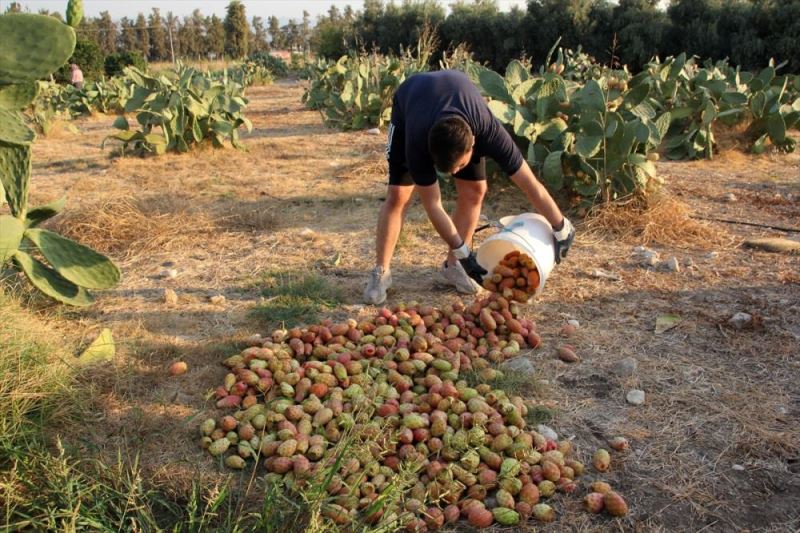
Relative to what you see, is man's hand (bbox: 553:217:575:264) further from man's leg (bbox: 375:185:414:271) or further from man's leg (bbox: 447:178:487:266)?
man's leg (bbox: 375:185:414:271)

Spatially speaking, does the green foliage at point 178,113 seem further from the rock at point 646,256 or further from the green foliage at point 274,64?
the green foliage at point 274,64

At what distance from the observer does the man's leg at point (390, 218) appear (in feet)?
9.90

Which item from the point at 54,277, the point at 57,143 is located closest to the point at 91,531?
the point at 54,277

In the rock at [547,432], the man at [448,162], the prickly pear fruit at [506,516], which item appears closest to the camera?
the prickly pear fruit at [506,516]

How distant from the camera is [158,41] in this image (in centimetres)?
3488

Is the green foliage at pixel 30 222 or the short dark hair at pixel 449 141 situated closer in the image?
the short dark hair at pixel 449 141

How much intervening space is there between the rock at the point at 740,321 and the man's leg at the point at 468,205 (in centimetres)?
121

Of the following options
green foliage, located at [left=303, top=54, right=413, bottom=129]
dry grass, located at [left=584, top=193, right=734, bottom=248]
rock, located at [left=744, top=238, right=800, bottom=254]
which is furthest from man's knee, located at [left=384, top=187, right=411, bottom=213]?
green foliage, located at [left=303, top=54, right=413, bottom=129]

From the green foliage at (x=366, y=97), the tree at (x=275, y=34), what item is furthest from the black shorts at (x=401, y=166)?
the tree at (x=275, y=34)

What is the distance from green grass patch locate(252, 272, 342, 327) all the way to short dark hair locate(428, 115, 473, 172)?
3.31 ft

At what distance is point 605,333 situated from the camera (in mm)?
2836

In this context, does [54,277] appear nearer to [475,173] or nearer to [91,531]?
[91,531]

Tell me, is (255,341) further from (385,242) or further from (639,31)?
(639,31)

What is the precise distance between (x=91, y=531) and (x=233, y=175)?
14.1 feet
